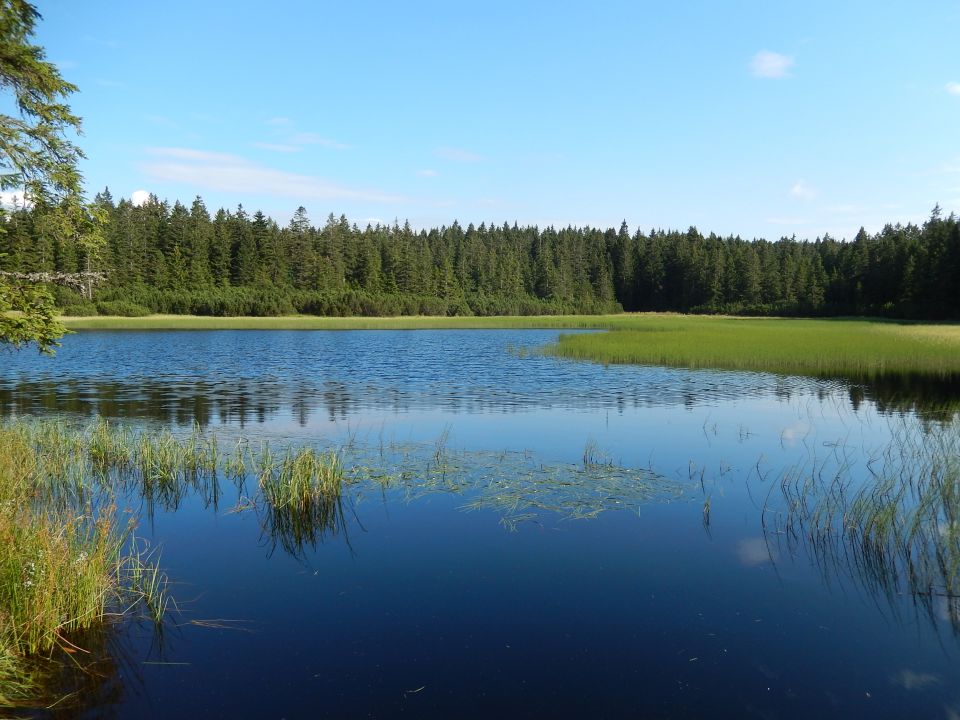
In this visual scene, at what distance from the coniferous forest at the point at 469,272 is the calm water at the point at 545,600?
7774cm

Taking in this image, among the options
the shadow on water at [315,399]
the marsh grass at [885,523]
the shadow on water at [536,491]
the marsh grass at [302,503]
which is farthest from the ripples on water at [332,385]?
the marsh grass at [885,523]

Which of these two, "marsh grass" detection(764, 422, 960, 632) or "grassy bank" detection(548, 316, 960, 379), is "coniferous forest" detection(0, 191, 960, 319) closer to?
"grassy bank" detection(548, 316, 960, 379)

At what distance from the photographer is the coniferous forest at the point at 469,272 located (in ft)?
297

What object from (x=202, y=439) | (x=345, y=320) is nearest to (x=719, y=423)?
(x=202, y=439)

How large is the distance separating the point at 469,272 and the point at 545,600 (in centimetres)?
13629

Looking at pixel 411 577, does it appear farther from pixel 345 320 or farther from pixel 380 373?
pixel 345 320

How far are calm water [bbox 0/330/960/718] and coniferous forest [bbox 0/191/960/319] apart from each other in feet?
255

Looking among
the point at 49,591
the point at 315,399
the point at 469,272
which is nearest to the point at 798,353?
the point at 315,399

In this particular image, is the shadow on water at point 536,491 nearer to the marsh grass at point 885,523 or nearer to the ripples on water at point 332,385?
the marsh grass at point 885,523

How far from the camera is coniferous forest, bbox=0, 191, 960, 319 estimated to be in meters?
90.6

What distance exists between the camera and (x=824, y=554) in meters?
9.62

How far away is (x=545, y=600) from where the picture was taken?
820 centimetres

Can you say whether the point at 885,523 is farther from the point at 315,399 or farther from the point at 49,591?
the point at 315,399

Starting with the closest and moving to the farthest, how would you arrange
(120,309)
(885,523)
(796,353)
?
1. (885,523)
2. (796,353)
3. (120,309)
